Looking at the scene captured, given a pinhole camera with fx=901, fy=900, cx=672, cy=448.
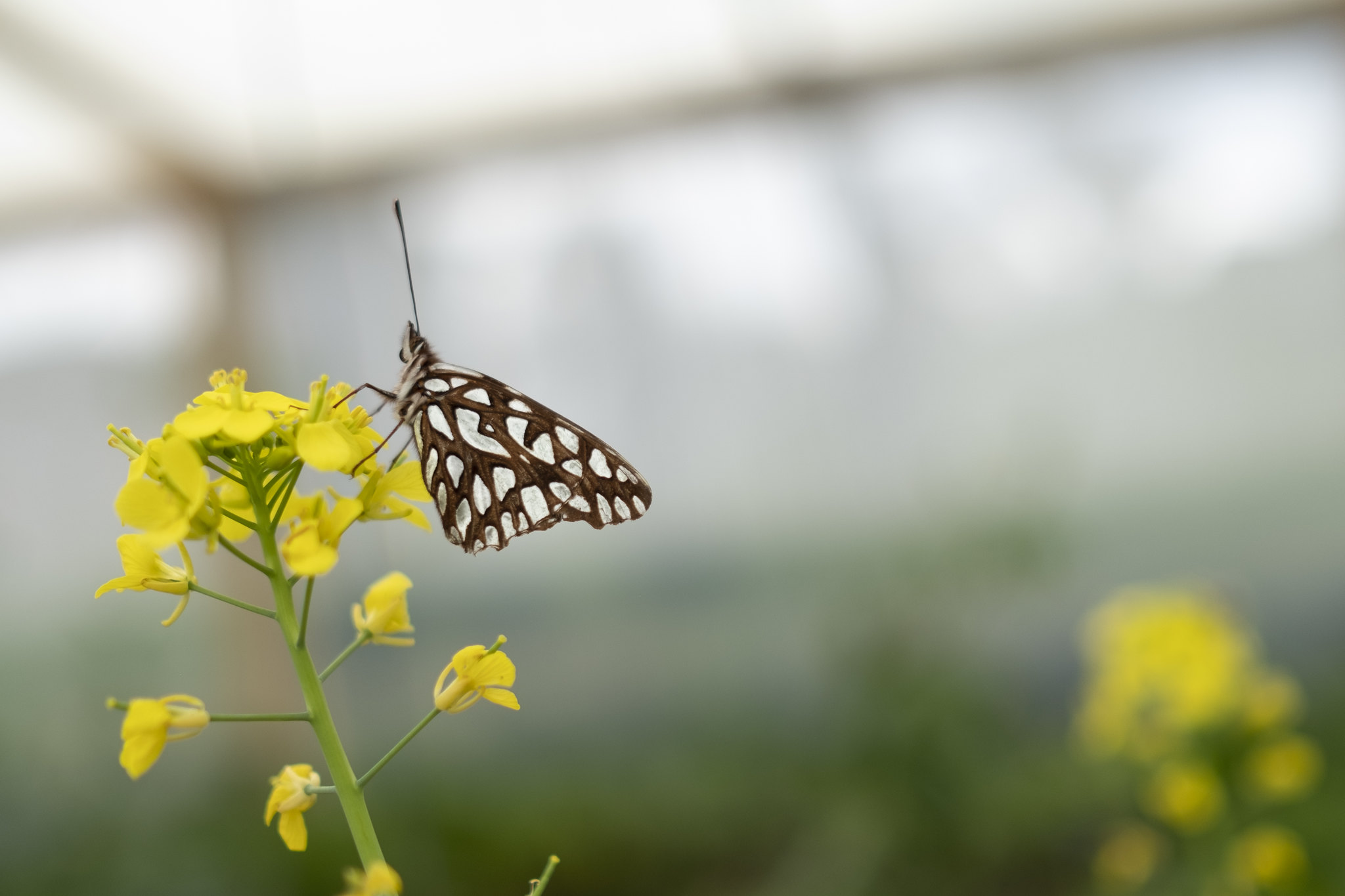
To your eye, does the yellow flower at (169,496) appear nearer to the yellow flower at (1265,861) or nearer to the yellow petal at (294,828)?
the yellow petal at (294,828)

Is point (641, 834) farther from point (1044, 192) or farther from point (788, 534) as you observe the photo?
point (1044, 192)

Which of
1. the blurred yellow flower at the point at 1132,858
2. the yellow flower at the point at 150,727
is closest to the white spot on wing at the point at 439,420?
the yellow flower at the point at 150,727

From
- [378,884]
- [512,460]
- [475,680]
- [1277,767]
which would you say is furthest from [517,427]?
[1277,767]

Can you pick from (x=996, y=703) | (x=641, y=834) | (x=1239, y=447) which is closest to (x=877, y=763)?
(x=996, y=703)

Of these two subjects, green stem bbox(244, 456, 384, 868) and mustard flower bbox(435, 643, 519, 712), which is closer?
green stem bbox(244, 456, 384, 868)

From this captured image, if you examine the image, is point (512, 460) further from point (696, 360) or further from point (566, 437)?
point (696, 360)

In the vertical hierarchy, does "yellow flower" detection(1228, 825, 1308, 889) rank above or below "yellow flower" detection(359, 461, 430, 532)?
below

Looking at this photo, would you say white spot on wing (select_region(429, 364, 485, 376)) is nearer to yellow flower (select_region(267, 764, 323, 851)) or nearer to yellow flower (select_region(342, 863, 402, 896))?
yellow flower (select_region(267, 764, 323, 851))

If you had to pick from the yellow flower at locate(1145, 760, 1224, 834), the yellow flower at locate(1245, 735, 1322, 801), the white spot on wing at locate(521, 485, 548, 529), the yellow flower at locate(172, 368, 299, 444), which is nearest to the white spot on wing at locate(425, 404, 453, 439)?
the white spot on wing at locate(521, 485, 548, 529)
